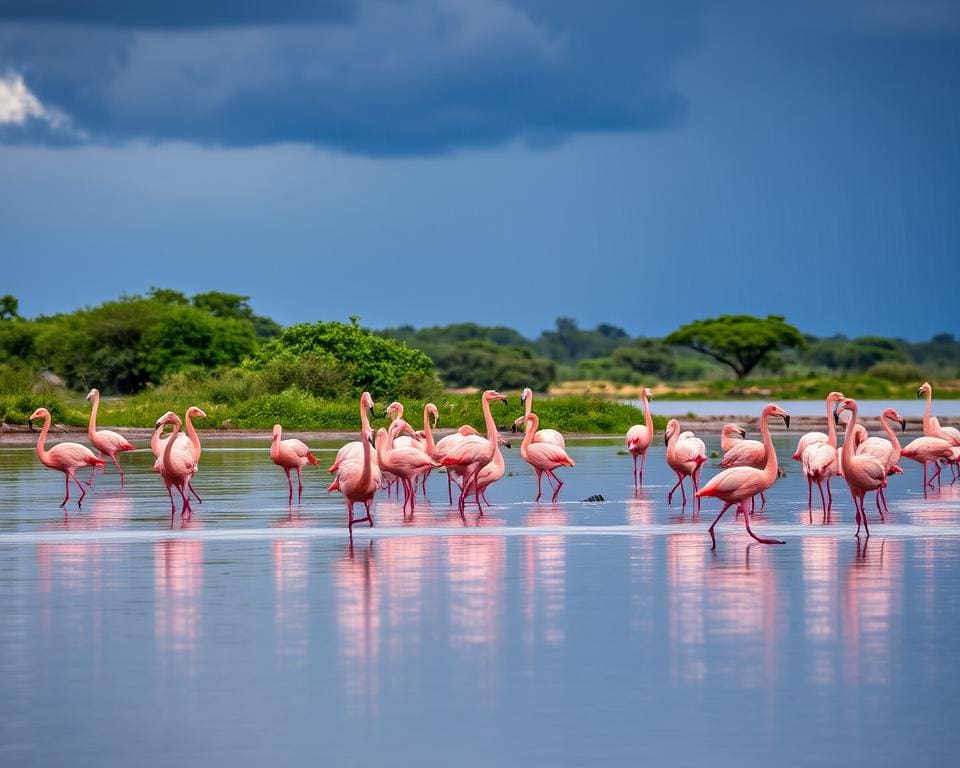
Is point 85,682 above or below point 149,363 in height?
below

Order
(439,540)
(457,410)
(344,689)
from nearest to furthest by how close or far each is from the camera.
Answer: (344,689), (439,540), (457,410)

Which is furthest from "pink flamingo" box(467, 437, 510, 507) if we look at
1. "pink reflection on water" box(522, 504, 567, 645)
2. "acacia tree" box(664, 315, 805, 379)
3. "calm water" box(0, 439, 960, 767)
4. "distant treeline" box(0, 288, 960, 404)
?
"acacia tree" box(664, 315, 805, 379)

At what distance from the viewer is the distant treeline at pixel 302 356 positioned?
4903 cm

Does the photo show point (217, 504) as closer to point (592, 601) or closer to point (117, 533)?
point (117, 533)

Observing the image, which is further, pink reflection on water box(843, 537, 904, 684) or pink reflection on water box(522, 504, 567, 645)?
pink reflection on water box(522, 504, 567, 645)

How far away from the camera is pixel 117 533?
17000 millimetres

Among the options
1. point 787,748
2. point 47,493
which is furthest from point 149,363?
point 787,748

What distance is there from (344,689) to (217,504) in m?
12.0

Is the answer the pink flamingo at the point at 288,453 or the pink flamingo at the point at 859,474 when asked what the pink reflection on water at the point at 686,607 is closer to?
the pink flamingo at the point at 859,474

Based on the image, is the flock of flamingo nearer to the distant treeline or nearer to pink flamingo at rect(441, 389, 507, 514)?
pink flamingo at rect(441, 389, 507, 514)

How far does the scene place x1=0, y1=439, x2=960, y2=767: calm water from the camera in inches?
311

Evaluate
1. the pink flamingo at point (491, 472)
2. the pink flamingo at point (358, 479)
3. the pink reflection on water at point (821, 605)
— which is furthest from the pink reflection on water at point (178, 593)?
the pink flamingo at point (491, 472)

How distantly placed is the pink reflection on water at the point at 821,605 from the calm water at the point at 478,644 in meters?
0.04

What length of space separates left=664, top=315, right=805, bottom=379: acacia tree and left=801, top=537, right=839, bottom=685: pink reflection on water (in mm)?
93268
